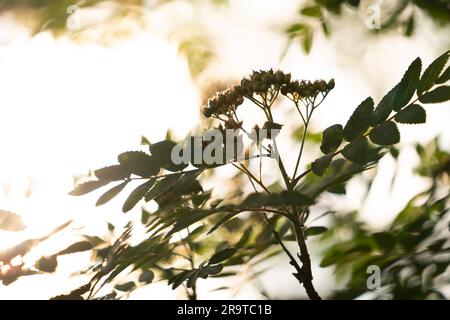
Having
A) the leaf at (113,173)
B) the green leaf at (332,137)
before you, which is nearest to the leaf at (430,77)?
the green leaf at (332,137)

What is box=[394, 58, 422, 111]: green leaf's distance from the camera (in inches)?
35.7

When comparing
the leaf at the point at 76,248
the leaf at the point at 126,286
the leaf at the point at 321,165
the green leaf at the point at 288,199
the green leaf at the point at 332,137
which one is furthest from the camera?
the leaf at the point at 126,286

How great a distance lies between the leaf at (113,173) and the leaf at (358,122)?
1.24 ft

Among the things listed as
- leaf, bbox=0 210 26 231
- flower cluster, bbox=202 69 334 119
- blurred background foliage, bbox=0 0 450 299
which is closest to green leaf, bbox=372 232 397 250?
blurred background foliage, bbox=0 0 450 299

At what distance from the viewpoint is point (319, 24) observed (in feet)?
5.66

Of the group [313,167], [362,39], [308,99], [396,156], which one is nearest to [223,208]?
[313,167]

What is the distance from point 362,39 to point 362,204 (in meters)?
0.75

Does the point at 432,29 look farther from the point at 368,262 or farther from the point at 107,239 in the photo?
the point at 107,239

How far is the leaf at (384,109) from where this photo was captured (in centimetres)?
91

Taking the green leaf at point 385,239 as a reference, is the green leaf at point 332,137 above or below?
above

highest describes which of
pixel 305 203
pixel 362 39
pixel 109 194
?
pixel 362 39

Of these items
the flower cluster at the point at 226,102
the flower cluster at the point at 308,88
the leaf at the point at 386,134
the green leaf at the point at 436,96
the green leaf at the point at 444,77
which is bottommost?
the leaf at the point at 386,134

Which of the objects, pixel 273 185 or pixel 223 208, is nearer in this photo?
pixel 223 208

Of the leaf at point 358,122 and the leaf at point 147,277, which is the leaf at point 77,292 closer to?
the leaf at point 147,277
